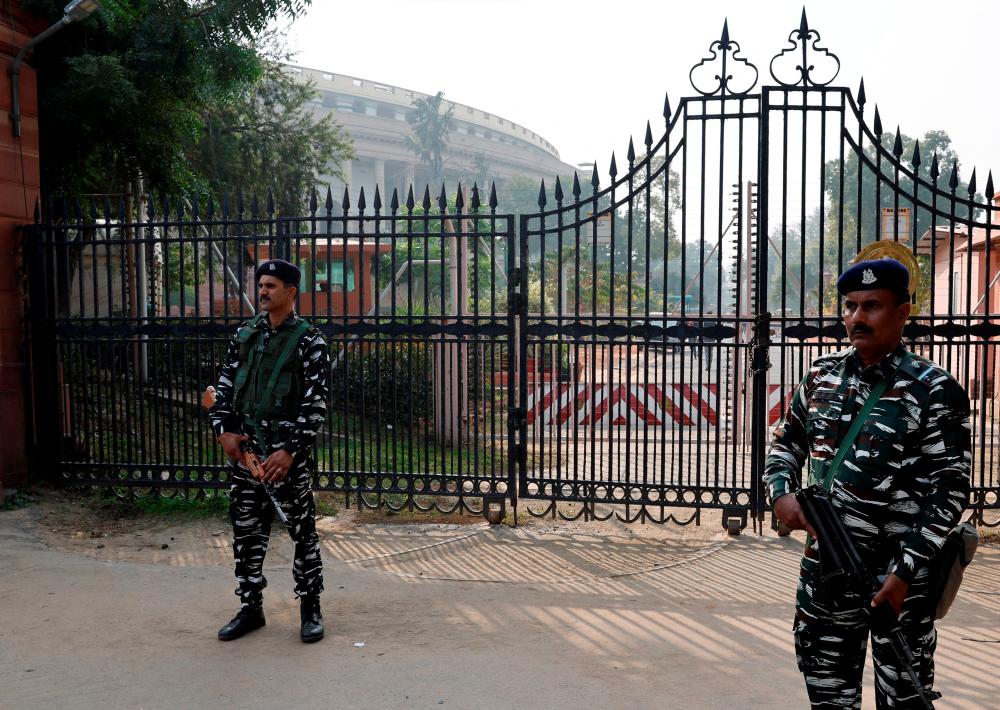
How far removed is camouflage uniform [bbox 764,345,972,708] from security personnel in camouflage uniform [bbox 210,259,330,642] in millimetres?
→ 2588

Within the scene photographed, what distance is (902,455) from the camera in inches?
109

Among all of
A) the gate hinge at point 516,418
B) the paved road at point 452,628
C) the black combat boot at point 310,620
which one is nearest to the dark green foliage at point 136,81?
the paved road at point 452,628

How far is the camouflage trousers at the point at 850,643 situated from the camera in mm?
2760

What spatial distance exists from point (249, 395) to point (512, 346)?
8.05ft

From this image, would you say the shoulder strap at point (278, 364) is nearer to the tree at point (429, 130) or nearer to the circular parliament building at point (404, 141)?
the circular parliament building at point (404, 141)

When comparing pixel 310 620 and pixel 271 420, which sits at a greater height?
pixel 271 420

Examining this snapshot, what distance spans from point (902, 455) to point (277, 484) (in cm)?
299

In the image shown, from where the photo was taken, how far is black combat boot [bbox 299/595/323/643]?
463 cm

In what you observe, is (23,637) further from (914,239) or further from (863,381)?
(914,239)

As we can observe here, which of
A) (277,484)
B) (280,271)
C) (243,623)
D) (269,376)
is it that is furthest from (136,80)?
(243,623)

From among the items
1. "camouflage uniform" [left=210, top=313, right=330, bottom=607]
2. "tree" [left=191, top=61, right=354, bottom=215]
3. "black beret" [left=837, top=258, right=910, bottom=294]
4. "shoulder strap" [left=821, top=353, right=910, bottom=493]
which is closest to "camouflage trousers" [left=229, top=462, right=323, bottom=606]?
"camouflage uniform" [left=210, top=313, right=330, bottom=607]

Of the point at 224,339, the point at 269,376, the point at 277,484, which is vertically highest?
the point at 224,339

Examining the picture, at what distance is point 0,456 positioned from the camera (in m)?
7.50

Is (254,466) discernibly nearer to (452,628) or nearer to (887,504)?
(452,628)
